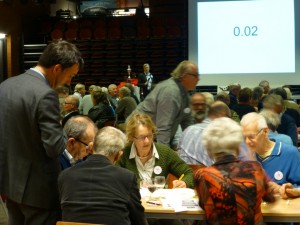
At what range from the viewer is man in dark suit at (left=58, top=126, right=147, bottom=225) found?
2.55 metres

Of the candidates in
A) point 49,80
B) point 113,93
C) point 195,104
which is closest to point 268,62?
point 113,93

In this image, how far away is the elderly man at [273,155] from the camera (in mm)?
3529

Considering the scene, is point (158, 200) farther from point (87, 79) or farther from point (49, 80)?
point (87, 79)

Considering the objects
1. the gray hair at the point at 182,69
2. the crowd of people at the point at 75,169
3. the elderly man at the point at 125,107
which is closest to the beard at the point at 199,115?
the gray hair at the point at 182,69

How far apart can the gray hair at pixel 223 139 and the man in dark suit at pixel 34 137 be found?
2.68 ft

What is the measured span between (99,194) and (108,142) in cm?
34

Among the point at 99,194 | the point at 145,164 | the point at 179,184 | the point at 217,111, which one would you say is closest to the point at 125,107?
the point at 217,111

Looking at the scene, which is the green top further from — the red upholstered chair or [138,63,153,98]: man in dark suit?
the red upholstered chair

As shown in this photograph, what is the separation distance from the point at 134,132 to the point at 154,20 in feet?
41.6

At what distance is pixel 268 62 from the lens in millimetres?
10500

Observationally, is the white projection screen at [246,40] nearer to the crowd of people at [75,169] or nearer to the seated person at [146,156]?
the seated person at [146,156]

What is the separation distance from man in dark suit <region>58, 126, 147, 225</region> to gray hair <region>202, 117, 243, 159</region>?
478mm

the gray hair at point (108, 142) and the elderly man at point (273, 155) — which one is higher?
the gray hair at point (108, 142)

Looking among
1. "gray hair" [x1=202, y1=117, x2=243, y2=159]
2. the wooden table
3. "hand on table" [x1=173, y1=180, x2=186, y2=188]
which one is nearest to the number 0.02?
"hand on table" [x1=173, y1=180, x2=186, y2=188]
